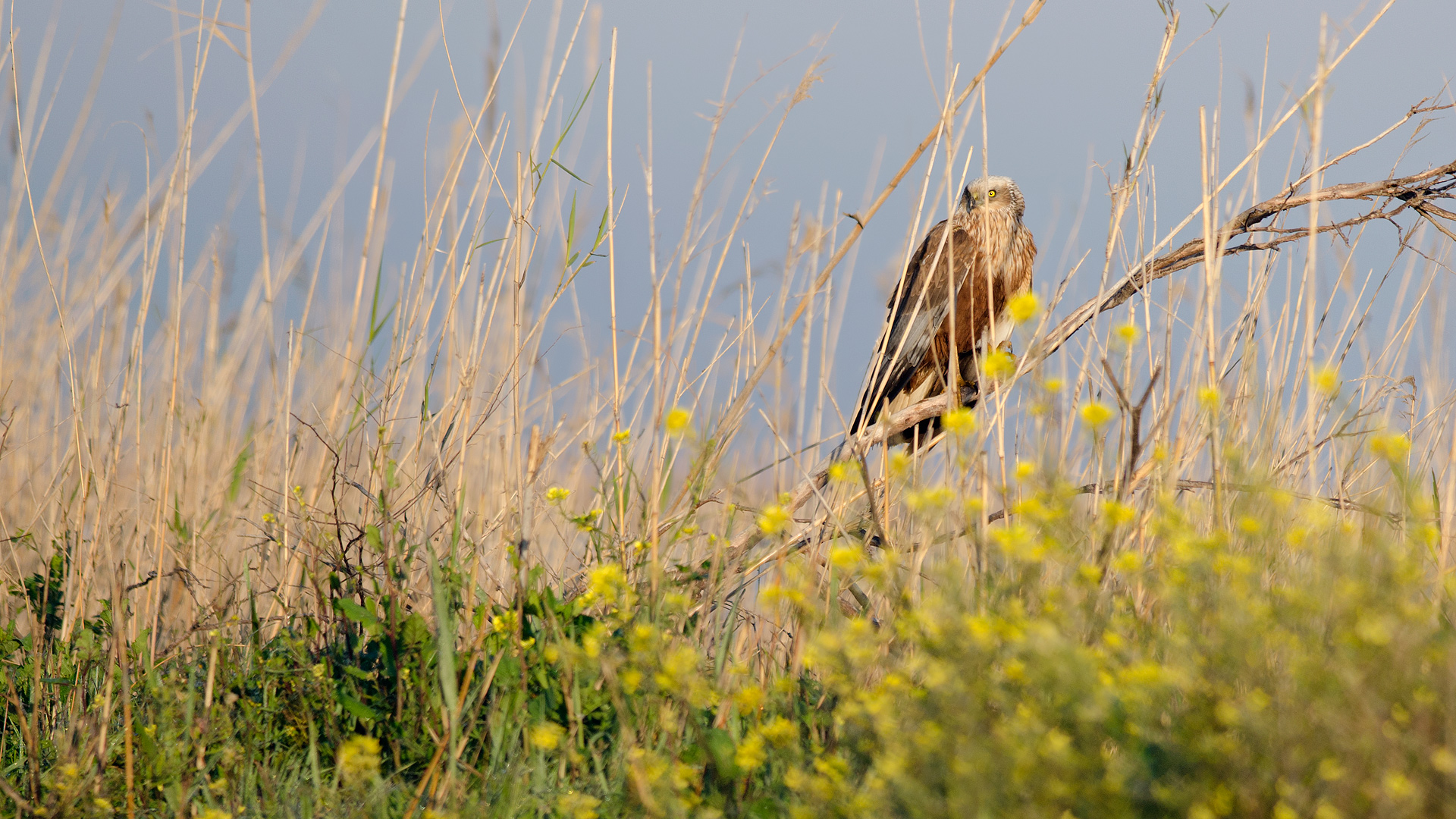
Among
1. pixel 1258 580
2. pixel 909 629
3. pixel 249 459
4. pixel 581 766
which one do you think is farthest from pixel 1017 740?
pixel 249 459

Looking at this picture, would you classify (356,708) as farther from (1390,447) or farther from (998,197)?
(998,197)

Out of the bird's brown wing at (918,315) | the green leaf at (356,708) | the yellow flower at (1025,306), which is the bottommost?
the green leaf at (356,708)

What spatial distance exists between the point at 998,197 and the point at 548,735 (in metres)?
2.97

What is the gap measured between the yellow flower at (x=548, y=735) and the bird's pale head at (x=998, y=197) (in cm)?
270

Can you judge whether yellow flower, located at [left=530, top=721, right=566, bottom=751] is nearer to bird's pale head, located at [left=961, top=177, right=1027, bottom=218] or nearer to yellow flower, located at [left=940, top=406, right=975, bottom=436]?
yellow flower, located at [left=940, top=406, right=975, bottom=436]

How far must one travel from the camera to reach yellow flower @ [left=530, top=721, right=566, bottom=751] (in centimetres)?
114

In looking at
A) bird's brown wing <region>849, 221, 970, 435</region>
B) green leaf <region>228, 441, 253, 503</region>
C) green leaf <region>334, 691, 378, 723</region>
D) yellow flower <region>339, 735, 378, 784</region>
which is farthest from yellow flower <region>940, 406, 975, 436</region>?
green leaf <region>228, 441, 253, 503</region>

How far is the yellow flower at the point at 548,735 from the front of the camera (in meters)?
1.14

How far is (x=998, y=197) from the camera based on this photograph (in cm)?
354

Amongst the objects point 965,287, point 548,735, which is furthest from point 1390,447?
point 965,287

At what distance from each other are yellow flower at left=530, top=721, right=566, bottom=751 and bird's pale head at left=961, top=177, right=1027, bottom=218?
2.70 meters

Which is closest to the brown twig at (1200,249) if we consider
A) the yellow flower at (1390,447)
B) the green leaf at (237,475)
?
the yellow flower at (1390,447)

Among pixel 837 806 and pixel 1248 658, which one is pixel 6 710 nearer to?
pixel 837 806

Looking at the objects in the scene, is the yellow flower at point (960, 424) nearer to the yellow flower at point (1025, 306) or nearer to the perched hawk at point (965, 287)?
the yellow flower at point (1025, 306)
